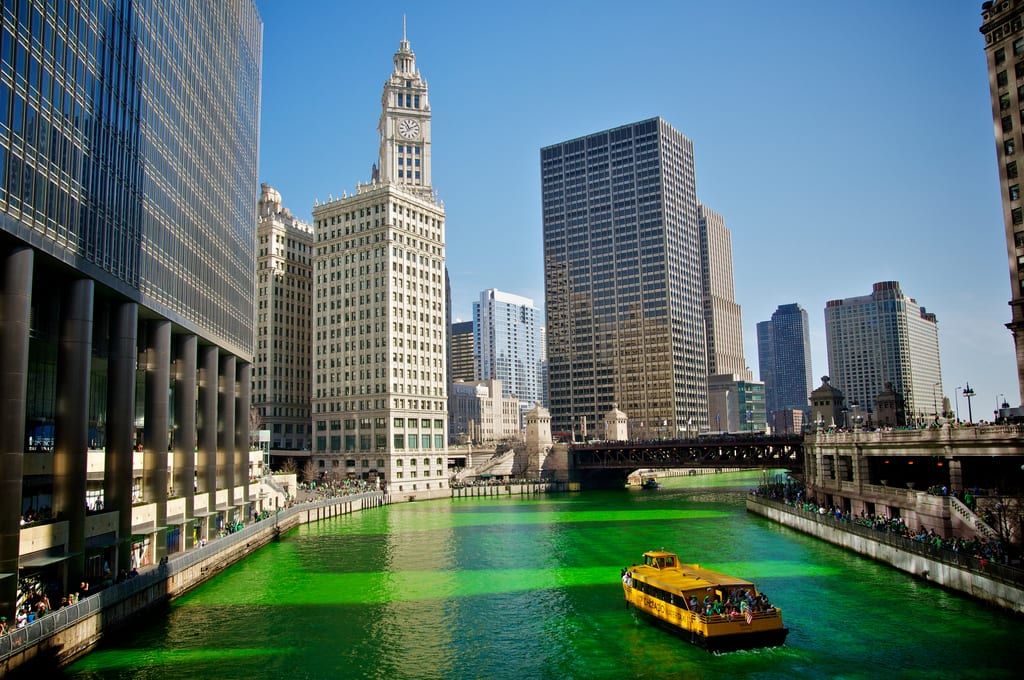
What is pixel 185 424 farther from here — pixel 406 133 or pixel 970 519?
pixel 406 133

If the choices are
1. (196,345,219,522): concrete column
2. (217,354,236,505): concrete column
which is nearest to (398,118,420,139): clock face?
(217,354,236,505): concrete column

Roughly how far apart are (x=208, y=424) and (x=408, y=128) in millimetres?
120747

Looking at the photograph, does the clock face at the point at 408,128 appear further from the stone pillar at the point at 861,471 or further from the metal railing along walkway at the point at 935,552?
the metal railing along walkway at the point at 935,552

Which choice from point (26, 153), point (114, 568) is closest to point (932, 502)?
point (114, 568)

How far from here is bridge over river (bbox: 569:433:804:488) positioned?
133625 mm

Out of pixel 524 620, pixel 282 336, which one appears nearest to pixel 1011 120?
pixel 524 620

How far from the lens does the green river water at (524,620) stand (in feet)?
126

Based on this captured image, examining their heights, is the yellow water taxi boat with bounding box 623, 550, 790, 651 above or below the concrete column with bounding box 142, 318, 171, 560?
below

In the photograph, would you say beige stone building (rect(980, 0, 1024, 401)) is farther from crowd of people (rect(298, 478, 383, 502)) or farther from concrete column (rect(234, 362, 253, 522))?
crowd of people (rect(298, 478, 383, 502))

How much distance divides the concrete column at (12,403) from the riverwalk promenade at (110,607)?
257 centimetres

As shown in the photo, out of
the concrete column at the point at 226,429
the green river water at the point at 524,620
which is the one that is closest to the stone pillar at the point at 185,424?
the green river water at the point at 524,620

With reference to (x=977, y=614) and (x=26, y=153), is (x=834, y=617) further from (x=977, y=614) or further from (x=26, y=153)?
(x=26, y=153)

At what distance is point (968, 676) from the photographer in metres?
35.7

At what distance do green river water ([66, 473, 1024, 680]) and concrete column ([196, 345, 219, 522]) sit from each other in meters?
9.04
